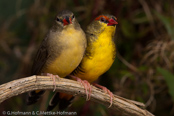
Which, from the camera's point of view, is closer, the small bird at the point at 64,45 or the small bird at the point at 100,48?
the small bird at the point at 64,45

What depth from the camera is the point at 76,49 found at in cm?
216

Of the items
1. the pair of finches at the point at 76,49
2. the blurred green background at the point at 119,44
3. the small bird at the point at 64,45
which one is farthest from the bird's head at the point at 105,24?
→ the blurred green background at the point at 119,44

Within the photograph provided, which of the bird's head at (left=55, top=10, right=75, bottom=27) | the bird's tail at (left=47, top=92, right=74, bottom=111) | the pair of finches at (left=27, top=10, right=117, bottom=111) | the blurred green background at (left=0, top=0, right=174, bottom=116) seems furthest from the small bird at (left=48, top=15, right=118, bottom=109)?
the blurred green background at (left=0, top=0, right=174, bottom=116)

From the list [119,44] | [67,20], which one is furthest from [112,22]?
[119,44]

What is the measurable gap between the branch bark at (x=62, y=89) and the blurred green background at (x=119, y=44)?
105cm

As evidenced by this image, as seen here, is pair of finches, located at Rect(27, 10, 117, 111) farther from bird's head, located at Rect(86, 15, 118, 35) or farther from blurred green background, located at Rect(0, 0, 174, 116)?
blurred green background, located at Rect(0, 0, 174, 116)

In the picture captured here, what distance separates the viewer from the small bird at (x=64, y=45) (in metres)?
A: 2.16

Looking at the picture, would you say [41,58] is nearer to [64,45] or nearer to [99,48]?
[64,45]

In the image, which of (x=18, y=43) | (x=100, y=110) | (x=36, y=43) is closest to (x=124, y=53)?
(x=100, y=110)

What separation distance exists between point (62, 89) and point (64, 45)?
1.09 feet

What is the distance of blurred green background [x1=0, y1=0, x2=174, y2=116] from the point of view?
135 inches

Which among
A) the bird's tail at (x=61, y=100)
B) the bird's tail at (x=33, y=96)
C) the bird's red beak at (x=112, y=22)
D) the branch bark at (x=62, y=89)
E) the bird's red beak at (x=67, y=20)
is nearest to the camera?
the branch bark at (x=62, y=89)

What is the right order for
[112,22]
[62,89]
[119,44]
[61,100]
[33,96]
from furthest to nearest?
[119,44] → [61,100] → [33,96] → [112,22] → [62,89]

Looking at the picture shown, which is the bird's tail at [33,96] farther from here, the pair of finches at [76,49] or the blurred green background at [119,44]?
the blurred green background at [119,44]
